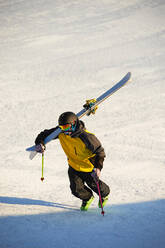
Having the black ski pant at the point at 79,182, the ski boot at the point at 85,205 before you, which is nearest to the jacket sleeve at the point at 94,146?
the black ski pant at the point at 79,182

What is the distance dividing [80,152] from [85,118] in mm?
4154

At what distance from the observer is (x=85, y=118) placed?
27.2 feet

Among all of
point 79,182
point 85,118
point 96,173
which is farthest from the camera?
point 85,118

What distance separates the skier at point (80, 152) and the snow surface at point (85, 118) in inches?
11.1

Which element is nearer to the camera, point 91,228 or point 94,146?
point 91,228

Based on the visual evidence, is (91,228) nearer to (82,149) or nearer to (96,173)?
(96,173)

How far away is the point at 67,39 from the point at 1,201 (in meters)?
11.7

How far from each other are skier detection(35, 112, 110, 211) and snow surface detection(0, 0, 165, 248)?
0.28 meters

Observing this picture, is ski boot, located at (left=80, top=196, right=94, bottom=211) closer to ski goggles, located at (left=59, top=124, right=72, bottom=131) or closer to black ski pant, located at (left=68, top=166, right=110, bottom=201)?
black ski pant, located at (left=68, top=166, right=110, bottom=201)

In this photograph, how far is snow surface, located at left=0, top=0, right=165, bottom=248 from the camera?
3.95 meters

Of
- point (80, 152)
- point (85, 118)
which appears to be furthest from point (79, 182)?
point (85, 118)

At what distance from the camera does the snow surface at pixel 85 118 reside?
12.9 ft

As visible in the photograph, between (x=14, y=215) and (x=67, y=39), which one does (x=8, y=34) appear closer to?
(x=67, y=39)

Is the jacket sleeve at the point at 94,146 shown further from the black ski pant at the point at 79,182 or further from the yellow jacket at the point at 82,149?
the black ski pant at the point at 79,182
